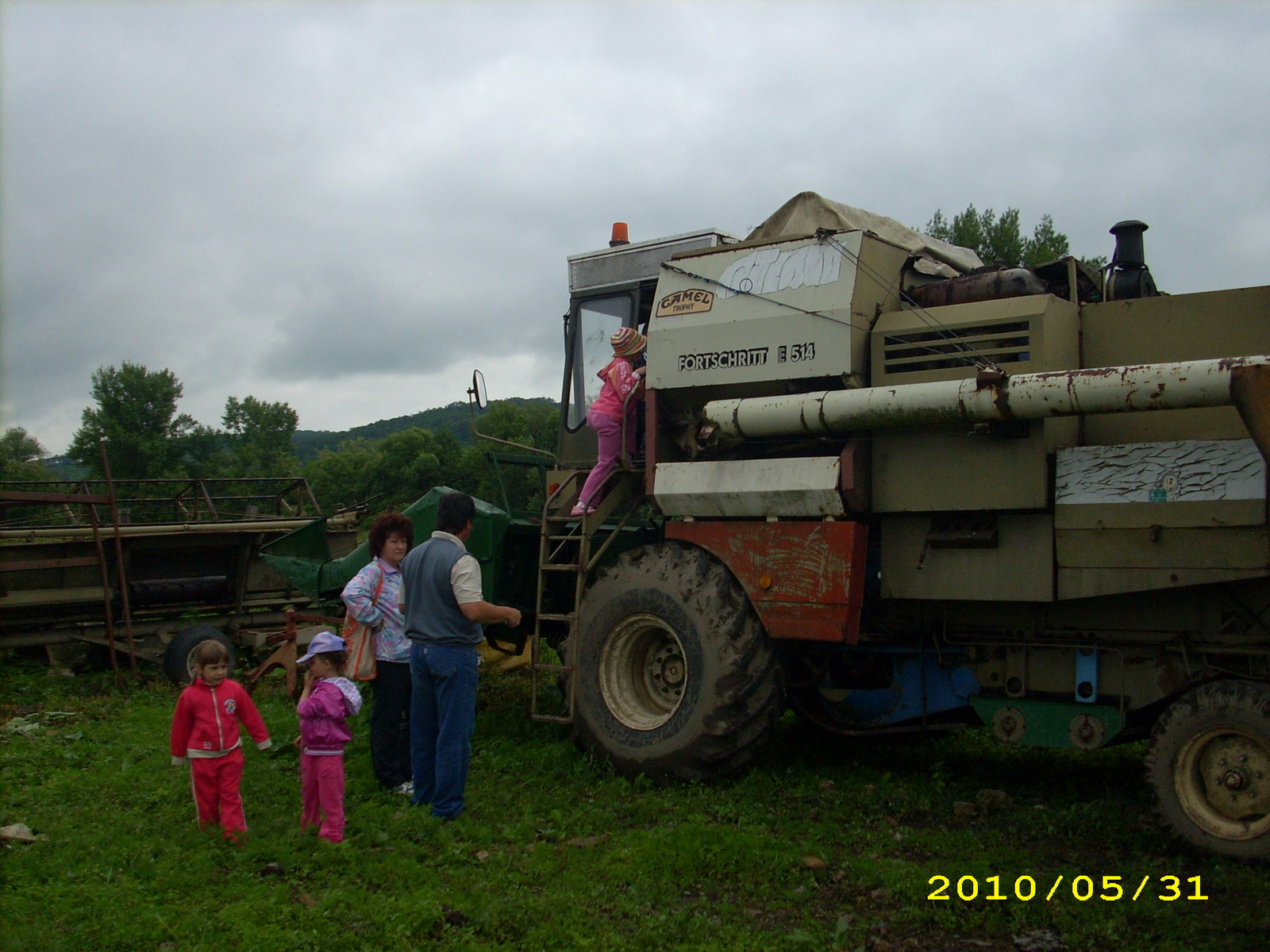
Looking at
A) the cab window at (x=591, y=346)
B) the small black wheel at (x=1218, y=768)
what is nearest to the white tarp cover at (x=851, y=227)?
the cab window at (x=591, y=346)

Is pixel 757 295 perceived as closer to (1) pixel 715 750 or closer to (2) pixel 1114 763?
(1) pixel 715 750

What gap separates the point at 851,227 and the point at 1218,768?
148 inches

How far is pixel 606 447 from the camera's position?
24.6 ft

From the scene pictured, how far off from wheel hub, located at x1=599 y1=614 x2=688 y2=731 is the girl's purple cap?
2.06 meters

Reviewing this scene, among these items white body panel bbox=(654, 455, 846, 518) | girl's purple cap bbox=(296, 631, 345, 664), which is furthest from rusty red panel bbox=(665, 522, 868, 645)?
girl's purple cap bbox=(296, 631, 345, 664)

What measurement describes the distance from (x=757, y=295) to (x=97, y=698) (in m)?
7.06

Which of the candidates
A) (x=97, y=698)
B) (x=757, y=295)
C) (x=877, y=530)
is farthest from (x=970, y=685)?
(x=97, y=698)

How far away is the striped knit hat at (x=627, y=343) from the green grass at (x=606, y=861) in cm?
274

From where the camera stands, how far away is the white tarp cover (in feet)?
23.1

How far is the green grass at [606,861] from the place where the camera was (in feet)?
14.1

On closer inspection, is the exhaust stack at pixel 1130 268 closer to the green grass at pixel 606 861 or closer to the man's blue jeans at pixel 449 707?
the green grass at pixel 606 861

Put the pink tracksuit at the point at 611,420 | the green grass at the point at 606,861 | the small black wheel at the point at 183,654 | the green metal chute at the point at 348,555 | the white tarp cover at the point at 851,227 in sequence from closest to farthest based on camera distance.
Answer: the green grass at the point at 606,861 < the white tarp cover at the point at 851,227 < the pink tracksuit at the point at 611,420 < the green metal chute at the point at 348,555 < the small black wheel at the point at 183,654

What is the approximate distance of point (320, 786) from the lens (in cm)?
537

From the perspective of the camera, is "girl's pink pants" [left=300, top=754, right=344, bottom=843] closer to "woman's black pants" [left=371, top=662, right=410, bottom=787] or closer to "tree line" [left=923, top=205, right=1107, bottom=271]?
"woman's black pants" [left=371, top=662, right=410, bottom=787]
